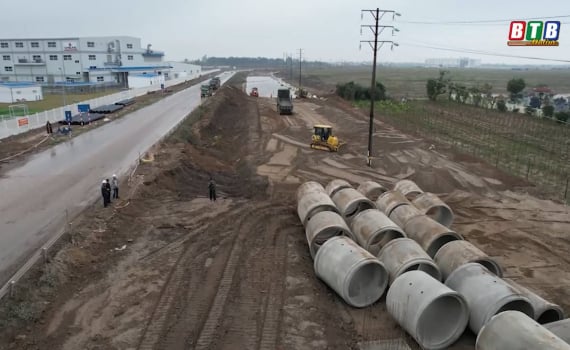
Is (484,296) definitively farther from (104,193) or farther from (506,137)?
(506,137)

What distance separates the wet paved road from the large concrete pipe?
1204 cm

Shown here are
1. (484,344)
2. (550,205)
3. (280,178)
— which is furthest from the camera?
(280,178)

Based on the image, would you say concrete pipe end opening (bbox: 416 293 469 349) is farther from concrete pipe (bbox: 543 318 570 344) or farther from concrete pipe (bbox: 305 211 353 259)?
concrete pipe (bbox: 305 211 353 259)

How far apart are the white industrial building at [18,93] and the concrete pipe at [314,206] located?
190ft

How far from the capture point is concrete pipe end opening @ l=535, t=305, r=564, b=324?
1091 cm

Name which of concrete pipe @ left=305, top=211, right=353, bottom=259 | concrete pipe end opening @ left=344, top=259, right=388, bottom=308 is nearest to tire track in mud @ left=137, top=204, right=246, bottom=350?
concrete pipe @ left=305, top=211, right=353, bottom=259

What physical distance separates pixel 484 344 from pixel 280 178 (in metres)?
17.7

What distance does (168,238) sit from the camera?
16.7 metres

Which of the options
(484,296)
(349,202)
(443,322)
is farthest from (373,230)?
(484,296)

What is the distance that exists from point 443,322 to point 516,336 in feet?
9.04

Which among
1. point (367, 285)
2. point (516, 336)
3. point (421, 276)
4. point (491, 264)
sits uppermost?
point (516, 336)

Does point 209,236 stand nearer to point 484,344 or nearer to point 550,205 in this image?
point 484,344

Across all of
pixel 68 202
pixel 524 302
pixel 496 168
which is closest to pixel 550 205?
pixel 496 168

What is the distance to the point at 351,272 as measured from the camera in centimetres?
1191
